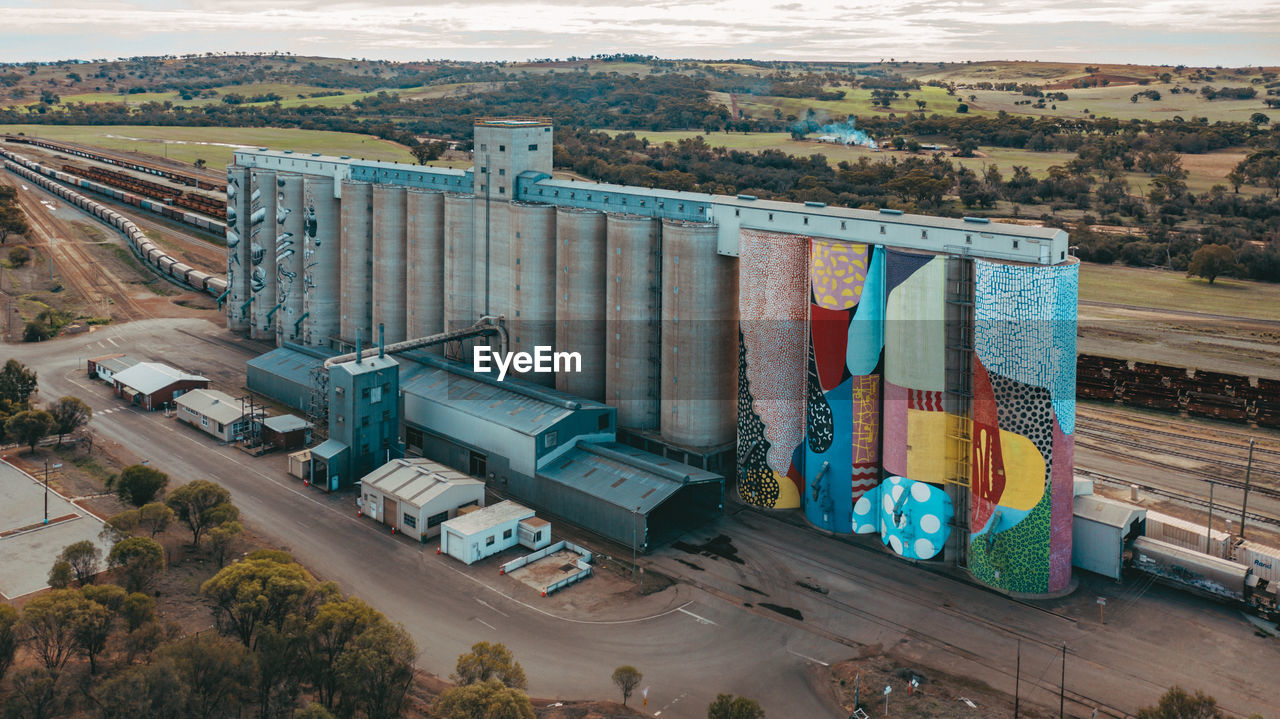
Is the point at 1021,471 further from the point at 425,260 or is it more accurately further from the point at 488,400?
Answer: the point at 425,260

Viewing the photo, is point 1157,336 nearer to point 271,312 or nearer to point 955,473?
point 955,473

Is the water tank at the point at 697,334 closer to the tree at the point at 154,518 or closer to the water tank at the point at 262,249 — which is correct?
the tree at the point at 154,518

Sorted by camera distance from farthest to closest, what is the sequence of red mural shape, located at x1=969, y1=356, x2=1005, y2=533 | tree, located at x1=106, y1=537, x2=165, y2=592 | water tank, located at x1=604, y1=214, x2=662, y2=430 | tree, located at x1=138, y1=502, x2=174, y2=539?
water tank, located at x1=604, y1=214, x2=662, y2=430 < tree, located at x1=138, y1=502, x2=174, y2=539 < red mural shape, located at x1=969, y1=356, x2=1005, y2=533 < tree, located at x1=106, y1=537, x2=165, y2=592

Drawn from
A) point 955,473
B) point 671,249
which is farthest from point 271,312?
point 955,473

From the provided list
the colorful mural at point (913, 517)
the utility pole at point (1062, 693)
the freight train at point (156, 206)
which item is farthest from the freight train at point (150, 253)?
the utility pole at point (1062, 693)

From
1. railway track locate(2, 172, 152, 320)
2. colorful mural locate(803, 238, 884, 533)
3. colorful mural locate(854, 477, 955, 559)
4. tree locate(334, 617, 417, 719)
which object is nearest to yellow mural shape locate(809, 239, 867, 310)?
colorful mural locate(803, 238, 884, 533)

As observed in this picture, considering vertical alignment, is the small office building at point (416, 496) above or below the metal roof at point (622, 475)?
below

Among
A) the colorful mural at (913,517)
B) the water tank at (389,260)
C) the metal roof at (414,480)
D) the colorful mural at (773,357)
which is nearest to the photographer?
the colorful mural at (913,517)

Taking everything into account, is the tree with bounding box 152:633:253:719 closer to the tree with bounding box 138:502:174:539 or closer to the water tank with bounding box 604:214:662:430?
the tree with bounding box 138:502:174:539
